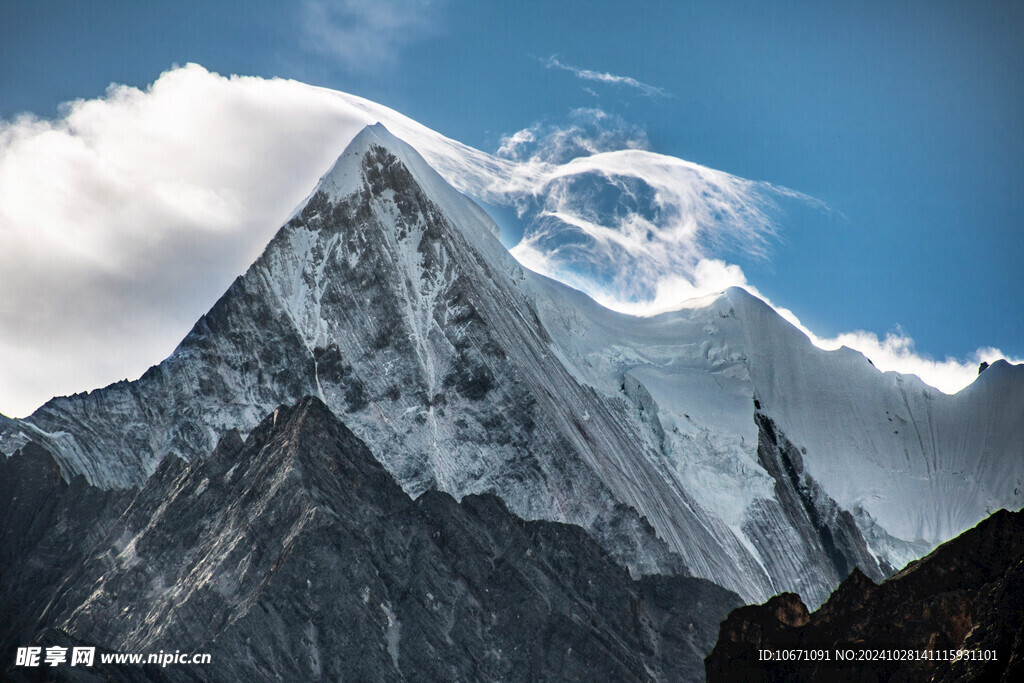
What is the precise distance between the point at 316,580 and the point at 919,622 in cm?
6023

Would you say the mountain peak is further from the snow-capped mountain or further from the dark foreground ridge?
the dark foreground ridge

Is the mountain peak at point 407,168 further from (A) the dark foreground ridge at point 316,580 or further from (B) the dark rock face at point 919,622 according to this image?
(B) the dark rock face at point 919,622

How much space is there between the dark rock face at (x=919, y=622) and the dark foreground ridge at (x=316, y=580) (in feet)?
129

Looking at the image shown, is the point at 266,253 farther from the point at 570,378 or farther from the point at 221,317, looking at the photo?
the point at 570,378

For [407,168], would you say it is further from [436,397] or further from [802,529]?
[802,529]

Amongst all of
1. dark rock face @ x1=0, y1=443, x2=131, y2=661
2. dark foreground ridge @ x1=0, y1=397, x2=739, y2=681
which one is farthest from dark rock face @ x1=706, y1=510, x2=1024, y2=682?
dark rock face @ x1=0, y1=443, x2=131, y2=661

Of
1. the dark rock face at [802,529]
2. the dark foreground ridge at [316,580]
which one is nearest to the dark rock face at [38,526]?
the dark foreground ridge at [316,580]

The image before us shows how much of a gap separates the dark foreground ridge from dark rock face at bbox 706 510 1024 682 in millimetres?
39241

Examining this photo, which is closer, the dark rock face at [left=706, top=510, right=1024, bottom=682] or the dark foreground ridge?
the dark rock face at [left=706, top=510, right=1024, bottom=682]

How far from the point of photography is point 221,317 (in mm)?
152875

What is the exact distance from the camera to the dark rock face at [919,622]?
70200 mm

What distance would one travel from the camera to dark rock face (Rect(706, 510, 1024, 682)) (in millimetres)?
70200

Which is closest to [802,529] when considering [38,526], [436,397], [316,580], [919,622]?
[436,397]

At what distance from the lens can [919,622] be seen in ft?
266
